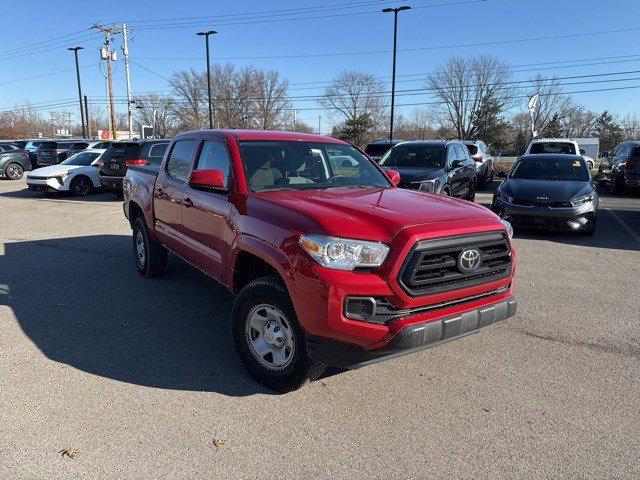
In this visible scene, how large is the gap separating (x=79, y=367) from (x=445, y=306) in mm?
2908

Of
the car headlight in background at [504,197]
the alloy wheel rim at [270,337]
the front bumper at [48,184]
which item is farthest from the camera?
the front bumper at [48,184]

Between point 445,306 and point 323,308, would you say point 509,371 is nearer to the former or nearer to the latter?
point 445,306

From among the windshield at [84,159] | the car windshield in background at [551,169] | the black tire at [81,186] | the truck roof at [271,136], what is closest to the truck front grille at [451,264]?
the truck roof at [271,136]

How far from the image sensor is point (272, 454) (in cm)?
281

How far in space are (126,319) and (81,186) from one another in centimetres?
1297

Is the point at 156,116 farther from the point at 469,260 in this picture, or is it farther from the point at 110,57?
the point at 469,260

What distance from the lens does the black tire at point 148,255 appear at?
6.18m

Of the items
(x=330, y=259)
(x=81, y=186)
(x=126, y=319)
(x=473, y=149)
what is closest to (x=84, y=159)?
(x=81, y=186)

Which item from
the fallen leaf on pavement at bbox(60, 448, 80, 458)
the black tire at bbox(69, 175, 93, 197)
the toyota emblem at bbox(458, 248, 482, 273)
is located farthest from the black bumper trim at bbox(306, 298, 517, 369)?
the black tire at bbox(69, 175, 93, 197)

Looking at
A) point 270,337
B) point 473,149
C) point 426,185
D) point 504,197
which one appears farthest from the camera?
point 473,149

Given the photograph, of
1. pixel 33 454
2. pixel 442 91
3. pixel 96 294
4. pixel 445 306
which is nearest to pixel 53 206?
pixel 96 294

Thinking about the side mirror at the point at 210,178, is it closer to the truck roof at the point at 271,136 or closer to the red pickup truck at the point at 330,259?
the red pickup truck at the point at 330,259

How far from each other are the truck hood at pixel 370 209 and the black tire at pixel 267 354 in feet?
1.91

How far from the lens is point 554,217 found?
8.73m
